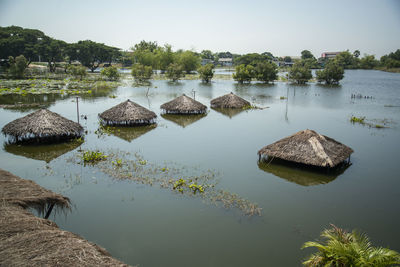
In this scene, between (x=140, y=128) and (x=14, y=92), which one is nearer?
(x=140, y=128)

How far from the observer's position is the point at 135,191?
10094 millimetres

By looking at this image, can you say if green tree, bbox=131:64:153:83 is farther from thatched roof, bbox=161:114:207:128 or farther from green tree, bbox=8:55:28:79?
thatched roof, bbox=161:114:207:128

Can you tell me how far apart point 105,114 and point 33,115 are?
16.1 ft

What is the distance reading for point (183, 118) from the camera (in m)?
22.1

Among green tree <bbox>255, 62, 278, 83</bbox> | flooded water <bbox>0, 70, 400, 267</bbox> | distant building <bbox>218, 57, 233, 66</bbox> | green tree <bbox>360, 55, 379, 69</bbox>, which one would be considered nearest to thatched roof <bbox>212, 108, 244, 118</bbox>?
flooded water <bbox>0, 70, 400, 267</bbox>

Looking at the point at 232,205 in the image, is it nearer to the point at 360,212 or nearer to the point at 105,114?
the point at 360,212

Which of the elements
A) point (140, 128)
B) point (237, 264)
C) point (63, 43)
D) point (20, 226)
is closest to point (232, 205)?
point (237, 264)

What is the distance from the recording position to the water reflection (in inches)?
451

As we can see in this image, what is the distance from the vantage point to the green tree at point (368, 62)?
104438 mm

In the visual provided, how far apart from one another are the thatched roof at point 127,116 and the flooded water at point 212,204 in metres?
0.87

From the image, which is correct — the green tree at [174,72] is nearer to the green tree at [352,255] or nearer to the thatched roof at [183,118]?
the thatched roof at [183,118]

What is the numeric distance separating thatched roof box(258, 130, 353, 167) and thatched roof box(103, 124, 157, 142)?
7.82 m

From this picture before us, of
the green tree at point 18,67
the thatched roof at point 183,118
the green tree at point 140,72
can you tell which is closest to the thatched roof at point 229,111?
the thatched roof at point 183,118

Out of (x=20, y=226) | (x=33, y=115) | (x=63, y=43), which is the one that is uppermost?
(x=63, y=43)
